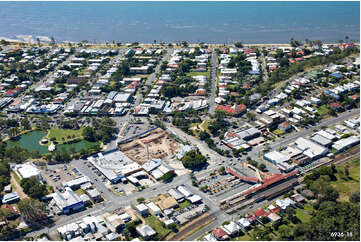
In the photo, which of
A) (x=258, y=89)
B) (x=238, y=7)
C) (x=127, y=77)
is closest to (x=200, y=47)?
(x=127, y=77)

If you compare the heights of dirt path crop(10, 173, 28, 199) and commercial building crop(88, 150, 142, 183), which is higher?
A: commercial building crop(88, 150, 142, 183)

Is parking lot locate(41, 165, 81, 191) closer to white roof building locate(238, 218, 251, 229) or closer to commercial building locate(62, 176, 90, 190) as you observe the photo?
commercial building locate(62, 176, 90, 190)

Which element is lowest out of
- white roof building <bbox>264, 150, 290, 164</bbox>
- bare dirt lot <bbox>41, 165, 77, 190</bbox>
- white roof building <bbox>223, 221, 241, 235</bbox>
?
bare dirt lot <bbox>41, 165, 77, 190</bbox>

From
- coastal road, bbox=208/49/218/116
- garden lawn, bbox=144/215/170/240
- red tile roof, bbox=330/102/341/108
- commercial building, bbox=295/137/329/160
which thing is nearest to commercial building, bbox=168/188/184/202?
garden lawn, bbox=144/215/170/240

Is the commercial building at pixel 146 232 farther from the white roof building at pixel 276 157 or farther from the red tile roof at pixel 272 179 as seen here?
the white roof building at pixel 276 157

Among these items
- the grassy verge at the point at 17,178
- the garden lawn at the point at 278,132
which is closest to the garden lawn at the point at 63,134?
the grassy verge at the point at 17,178

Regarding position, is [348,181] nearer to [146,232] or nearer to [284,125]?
[284,125]
